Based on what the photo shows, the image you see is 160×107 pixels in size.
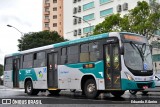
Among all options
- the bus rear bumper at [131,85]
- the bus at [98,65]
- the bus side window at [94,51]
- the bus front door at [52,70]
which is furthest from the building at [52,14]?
the bus rear bumper at [131,85]

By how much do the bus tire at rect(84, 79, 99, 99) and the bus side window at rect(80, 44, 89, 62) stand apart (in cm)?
120

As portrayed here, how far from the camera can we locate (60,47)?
18594mm

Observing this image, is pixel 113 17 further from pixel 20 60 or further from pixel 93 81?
pixel 93 81

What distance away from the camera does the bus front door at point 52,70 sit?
1884 cm

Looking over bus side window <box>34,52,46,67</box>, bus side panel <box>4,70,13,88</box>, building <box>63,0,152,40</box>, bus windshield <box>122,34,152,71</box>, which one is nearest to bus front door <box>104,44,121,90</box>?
bus windshield <box>122,34,152,71</box>

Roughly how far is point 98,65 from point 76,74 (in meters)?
1.98

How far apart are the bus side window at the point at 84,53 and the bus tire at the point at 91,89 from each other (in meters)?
1.20

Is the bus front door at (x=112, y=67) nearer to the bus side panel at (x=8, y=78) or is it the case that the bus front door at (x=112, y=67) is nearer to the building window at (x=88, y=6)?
the bus side panel at (x=8, y=78)

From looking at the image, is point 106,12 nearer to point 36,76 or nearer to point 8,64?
point 8,64

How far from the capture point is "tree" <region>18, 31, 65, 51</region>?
63.2 metres

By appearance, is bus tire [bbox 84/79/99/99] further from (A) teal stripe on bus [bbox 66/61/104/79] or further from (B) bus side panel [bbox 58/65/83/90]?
(B) bus side panel [bbox 58/65/83/90]

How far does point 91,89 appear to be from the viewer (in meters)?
15.8

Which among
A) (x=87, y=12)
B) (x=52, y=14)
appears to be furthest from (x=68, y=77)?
(x=52, y=14)

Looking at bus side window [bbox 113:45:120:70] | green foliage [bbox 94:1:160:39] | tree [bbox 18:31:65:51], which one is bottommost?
bus side window [bbox 113:45:120:70]
